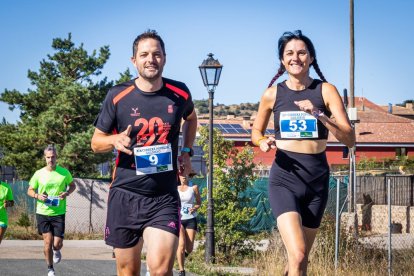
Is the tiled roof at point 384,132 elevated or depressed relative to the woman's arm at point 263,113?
elevated

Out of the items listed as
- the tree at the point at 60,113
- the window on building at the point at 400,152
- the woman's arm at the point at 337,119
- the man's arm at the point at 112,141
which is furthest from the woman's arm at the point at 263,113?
the window on building at the point at 400,152

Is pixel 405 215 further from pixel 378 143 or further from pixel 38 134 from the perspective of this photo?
pixel 378 143

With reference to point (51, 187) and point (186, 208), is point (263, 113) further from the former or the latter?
point (51, 187)

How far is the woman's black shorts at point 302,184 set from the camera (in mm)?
6922

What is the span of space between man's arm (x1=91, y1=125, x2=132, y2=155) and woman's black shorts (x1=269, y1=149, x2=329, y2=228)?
60.1 inches

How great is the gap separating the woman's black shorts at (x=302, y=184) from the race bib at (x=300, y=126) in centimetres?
17

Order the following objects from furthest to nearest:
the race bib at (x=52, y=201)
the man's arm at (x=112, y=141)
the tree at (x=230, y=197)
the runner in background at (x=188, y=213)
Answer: the tree at (x=230, y=197), the runner in background at (x=188, y=213), the race bib at (x=52, y=201), the man's arm at (x=112, y=141)

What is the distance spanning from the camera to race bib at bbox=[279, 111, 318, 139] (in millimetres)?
6938

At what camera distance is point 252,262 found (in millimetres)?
15188

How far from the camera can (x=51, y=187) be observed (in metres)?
13.2

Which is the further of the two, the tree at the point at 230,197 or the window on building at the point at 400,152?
the window on building at the point at 400,152

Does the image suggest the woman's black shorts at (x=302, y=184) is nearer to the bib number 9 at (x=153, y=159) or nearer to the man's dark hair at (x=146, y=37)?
the bib number 9 at (x=153, y=159)

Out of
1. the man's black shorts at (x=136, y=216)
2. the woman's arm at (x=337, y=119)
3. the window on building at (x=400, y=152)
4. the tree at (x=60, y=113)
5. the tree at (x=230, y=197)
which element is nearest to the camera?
the man's black shorts at (x=136, y=216)

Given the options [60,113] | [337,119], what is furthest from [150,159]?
[60,113]
